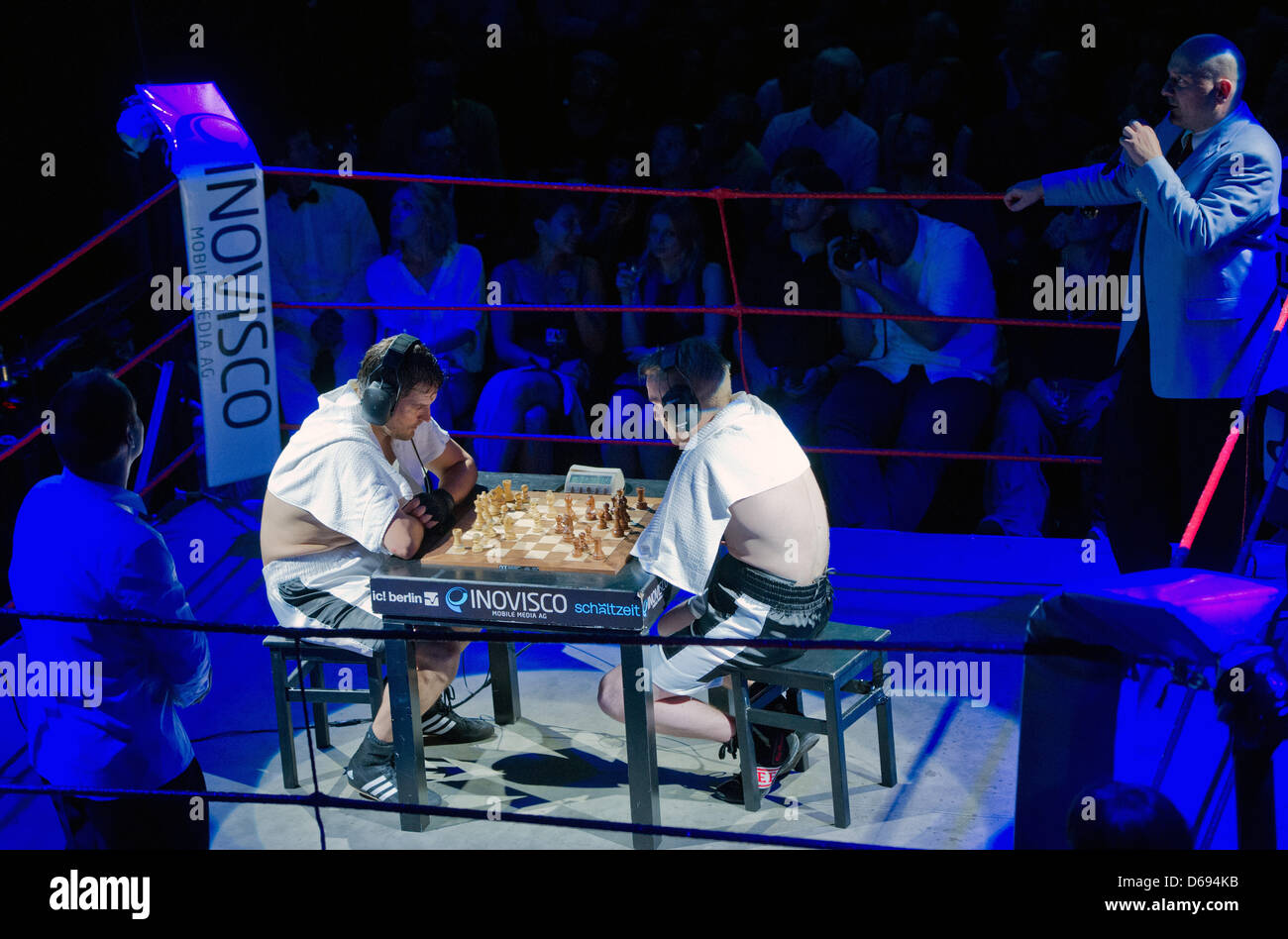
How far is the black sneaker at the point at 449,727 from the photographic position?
3.36m

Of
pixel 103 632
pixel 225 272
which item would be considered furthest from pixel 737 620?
pixel 225 272

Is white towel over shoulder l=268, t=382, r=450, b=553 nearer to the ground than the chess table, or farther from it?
farther from it

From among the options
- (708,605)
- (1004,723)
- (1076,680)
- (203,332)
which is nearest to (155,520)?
(203,332)

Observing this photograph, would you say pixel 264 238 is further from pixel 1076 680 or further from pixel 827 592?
pixel 1076 680

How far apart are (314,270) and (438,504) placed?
7.93 feet

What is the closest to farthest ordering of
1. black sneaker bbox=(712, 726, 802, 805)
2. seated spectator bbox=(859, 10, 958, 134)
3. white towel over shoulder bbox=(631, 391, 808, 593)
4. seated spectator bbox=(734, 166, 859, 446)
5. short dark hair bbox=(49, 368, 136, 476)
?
1. short dark hair bbox=(49, 368, 136, 476)
2. white towel over shoulder bbox=(631, 391, 808, 593)
3. black sneaker bbox=(712, 726, 802, 805)
4. seated spectator bbox=(734, 166, 859, 446)
5. seated spectator bbox=(859, 10, 958, 134)

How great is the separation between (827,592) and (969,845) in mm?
627

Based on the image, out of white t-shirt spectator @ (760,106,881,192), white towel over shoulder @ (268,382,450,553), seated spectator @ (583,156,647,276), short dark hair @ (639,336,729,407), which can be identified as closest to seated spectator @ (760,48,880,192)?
white t-shirt spectator @ (760,106,881,192)

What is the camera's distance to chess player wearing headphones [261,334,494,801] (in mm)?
2951

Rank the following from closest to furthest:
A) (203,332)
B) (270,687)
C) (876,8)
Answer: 1. (270,687)
2. (203,332)
3. (876,8)

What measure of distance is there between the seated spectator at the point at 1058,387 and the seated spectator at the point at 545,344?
1489mm

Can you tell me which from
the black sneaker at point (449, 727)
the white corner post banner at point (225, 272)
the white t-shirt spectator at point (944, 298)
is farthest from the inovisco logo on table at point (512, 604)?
the white t-shirt spectator at point (944, 298)

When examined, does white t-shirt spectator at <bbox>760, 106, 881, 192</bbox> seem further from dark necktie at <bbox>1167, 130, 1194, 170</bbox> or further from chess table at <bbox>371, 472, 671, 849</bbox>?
chess table at <bbox>371, 472, 671, 849</bbox>

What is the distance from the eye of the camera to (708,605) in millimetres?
2947
